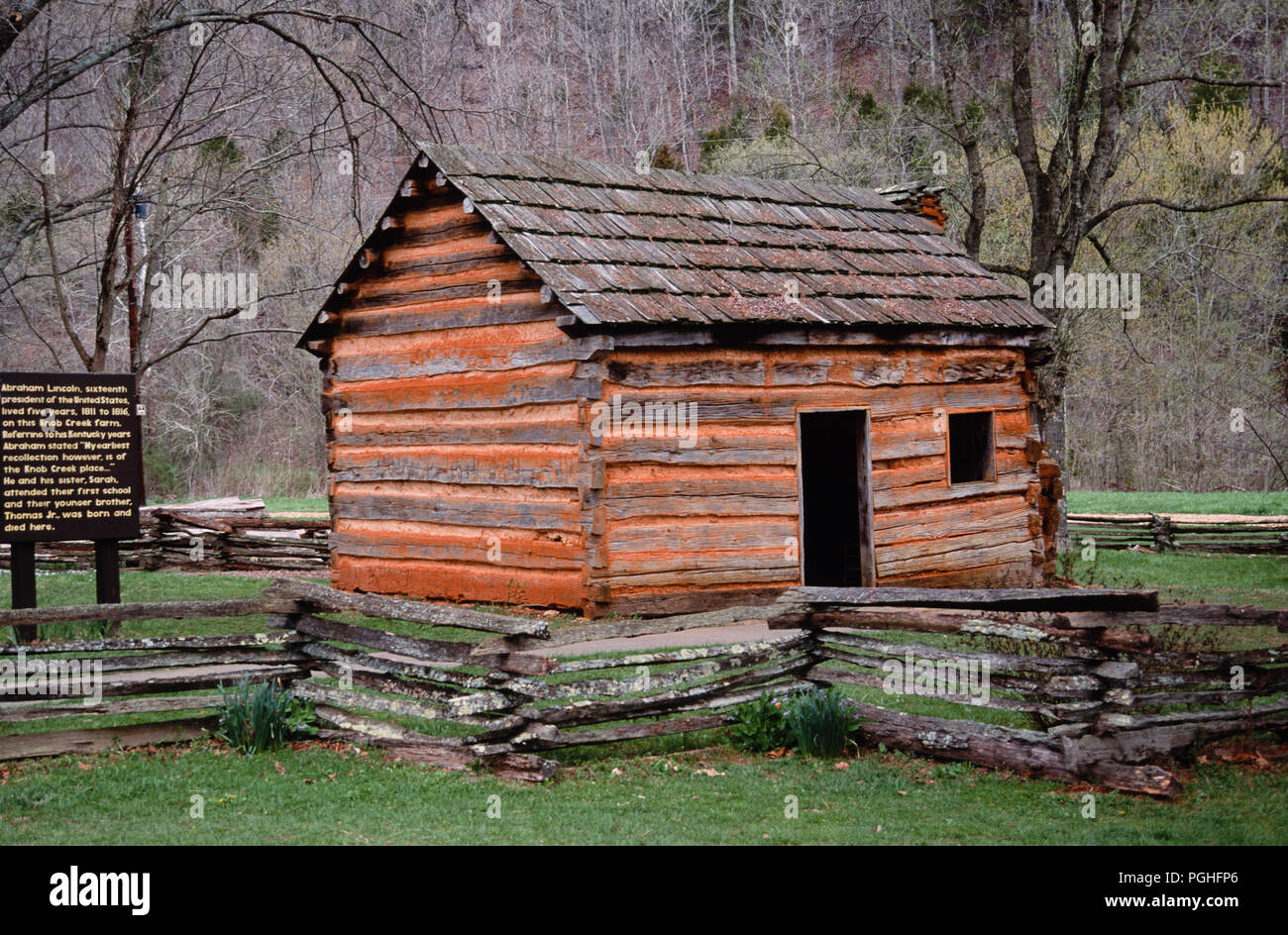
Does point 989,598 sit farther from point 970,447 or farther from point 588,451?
point 970,447

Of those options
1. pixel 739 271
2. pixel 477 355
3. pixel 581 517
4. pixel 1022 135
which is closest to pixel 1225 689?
pixel 581 517

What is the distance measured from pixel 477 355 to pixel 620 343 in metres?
2.21

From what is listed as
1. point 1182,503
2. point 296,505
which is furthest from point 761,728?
point 296,505

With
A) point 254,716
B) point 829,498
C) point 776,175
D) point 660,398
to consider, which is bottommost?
point 254,716

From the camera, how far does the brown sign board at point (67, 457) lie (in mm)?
10570

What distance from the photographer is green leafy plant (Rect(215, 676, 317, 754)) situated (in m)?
8.28

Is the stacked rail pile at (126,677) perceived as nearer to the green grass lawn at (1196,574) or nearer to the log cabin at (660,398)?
the log cabin at (660,398)

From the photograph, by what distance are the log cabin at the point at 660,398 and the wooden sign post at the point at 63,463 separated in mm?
3747

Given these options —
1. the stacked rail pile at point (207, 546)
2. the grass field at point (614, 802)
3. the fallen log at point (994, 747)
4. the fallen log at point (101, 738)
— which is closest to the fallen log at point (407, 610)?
the grass field at point (614, 802)

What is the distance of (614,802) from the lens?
7039 mm

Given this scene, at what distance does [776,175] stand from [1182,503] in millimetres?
14335

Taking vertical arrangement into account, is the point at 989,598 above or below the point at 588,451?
below

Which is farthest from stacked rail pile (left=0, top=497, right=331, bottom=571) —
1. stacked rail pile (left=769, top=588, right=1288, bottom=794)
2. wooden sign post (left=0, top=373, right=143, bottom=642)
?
stacked rail pile (left=769, top=588, right=1288, bottom=794)

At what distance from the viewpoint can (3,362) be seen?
109 ft
